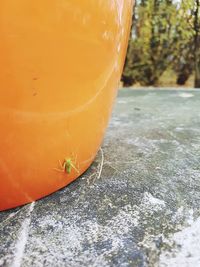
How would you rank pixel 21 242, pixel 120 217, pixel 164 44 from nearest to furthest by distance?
pixel 21 242
pixel 120 217
pixel 164 44

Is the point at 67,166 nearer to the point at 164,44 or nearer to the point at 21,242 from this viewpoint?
the point at 21,242

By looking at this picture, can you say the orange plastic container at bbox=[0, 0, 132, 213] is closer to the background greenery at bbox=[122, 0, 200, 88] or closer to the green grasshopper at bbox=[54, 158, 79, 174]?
the green grasshopper at bbox=[54, 158, 79, 174]

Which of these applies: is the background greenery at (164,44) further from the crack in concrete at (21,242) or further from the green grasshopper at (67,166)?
the crack in concrete at (21,242)

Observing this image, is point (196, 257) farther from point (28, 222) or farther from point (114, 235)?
point (28, 222)

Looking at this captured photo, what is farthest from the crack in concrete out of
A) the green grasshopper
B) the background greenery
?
the background greenery

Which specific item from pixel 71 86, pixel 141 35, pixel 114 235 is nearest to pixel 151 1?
pixel 141 35

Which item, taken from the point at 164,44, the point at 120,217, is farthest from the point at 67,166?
the point at 164,44
